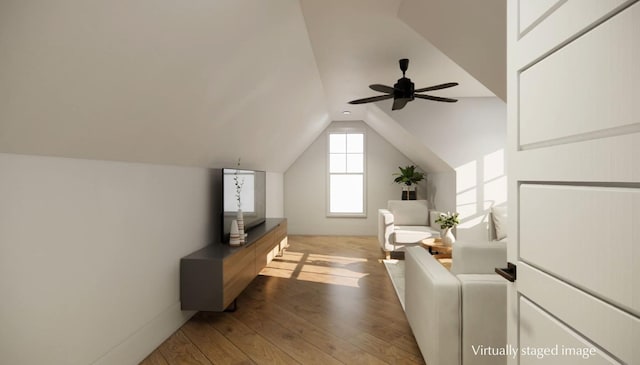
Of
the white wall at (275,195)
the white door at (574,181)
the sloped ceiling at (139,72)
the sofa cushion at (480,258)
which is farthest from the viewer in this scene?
the white wall at (275,195)

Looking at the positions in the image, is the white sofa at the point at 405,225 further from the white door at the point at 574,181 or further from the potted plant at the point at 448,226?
the white door at the point at 574,181

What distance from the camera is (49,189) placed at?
1651 mm

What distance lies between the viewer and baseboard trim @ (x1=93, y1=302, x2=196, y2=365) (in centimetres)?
205

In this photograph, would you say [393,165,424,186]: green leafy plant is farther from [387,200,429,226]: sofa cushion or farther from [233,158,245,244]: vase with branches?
[233,158,245,244]: vase with branches

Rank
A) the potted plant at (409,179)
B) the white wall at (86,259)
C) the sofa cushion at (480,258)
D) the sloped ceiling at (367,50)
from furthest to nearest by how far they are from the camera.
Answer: the potted plant at (409,179), the sloped ceiling at (367,50), the sofa cushion at (480,258), the white wall at (86,259)

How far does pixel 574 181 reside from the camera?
35.2 inches

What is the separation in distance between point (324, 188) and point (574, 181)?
662 centimetres

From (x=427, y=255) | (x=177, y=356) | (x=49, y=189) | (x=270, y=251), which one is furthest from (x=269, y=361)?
(x=270, y=251)

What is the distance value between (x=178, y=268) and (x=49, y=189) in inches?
52.9

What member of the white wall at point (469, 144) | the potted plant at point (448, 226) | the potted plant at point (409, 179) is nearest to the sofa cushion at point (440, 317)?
the potted plant at point (448, 226)

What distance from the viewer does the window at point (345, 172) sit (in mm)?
7500

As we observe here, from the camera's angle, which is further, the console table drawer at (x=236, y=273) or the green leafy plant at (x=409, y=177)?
the green leafy plant at (x=409, y=177)

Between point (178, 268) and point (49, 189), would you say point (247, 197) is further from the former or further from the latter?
point (49, 189)

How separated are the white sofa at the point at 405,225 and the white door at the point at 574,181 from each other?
3.96 m
